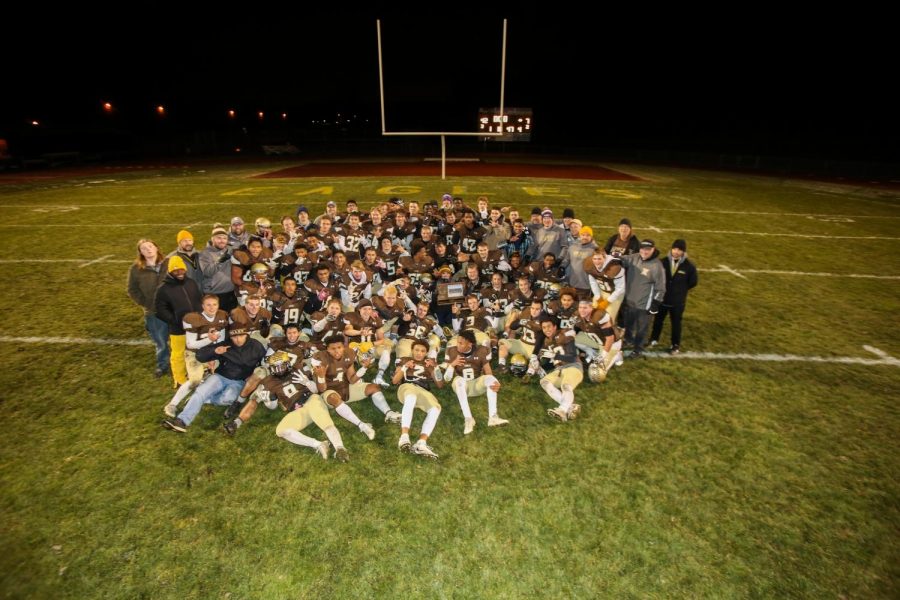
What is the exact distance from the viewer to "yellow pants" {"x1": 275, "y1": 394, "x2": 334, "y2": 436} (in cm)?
509

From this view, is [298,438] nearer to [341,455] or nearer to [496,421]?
[341,455]

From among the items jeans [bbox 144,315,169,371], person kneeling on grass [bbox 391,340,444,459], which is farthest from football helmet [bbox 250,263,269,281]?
person kneeling on grass [bbox 391,340,444,459]

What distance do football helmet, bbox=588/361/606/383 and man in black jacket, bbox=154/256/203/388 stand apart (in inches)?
214

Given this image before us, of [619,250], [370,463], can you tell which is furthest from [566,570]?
[619,250]

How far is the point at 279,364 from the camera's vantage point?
5359 millimetres

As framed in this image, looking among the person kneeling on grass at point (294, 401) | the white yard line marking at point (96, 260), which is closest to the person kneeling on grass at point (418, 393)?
the person kneeling on grass at point (294, 401)

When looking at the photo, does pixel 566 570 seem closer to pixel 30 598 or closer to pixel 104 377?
pixel 30 598

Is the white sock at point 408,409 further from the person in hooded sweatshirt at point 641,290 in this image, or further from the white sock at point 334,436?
the person in hooded sweatshirt at point 641,290

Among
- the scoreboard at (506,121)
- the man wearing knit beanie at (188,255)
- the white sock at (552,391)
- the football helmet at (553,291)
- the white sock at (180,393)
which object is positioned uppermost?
the scoreboard at (506,121)

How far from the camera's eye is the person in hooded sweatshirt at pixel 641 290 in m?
6.57

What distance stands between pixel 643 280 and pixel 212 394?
6279 millimetres

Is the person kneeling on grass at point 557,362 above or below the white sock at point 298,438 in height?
above

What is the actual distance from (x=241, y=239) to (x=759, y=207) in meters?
20.3

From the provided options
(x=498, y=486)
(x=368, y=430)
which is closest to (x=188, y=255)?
(x=368, y=430)
